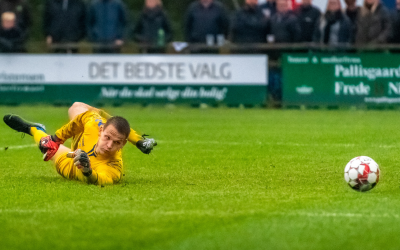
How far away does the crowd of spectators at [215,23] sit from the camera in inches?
763

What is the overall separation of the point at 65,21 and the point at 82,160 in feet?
42.1

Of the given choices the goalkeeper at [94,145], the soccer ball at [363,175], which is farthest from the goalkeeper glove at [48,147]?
the soccer ball at [363,175]

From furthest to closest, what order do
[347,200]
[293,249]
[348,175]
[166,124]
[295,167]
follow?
1. [166,124]
2. [295,167]
3. [348,175]
4. [347,200]
5. [293,249]

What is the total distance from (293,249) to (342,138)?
8.41 metres

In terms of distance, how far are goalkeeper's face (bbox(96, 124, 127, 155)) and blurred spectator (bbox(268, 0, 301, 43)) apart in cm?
1151

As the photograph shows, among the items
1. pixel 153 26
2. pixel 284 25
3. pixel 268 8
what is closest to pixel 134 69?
pixel 153 26

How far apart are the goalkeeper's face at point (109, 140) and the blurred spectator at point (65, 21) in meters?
11.7

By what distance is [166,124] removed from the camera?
1638cm

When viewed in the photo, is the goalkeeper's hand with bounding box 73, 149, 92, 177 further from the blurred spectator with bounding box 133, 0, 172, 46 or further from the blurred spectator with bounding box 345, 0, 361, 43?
the blurred spectator with bounding box 345, 0, 361, 43

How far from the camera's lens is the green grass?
19.6ft

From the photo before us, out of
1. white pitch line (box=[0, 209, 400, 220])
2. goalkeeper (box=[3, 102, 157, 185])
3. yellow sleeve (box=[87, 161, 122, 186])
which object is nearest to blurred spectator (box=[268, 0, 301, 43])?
goalkeeper (box=[3, 102, 157, 185])

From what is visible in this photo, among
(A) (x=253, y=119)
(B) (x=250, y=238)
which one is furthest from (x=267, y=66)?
(B) (x=250, y=238)

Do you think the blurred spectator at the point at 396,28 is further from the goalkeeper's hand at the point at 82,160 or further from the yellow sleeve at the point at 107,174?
the goalkeeper's hand at the point at 82,160

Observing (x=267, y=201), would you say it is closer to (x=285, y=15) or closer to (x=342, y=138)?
(x=342, y=138)
